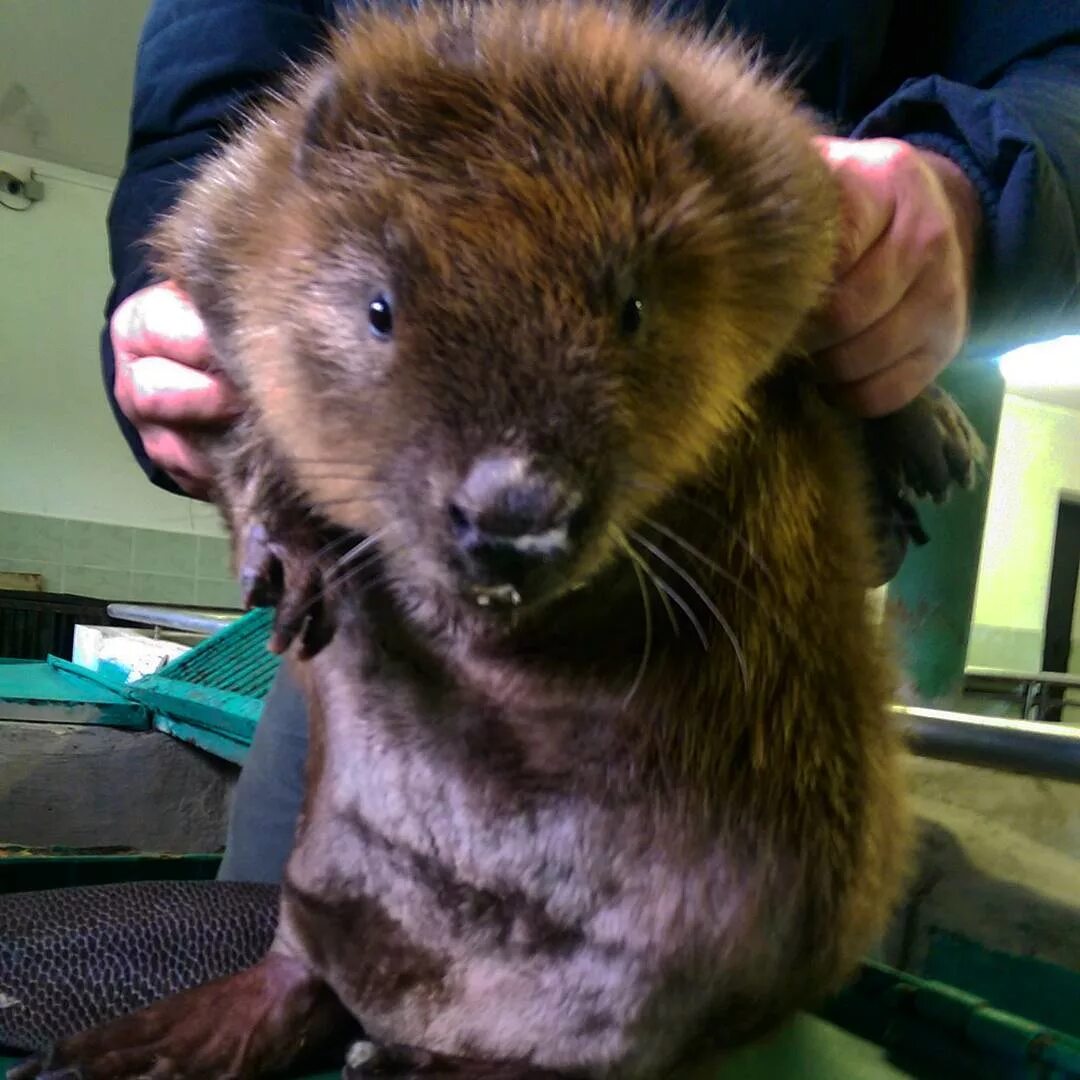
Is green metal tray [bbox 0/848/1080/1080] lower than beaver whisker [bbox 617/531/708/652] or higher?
lower

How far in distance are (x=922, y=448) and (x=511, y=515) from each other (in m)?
0.42

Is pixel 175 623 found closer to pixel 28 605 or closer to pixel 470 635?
pixel 28 605

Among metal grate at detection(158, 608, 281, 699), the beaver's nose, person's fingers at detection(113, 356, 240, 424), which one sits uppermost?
person's fingers at detection(113, 356, 240, 424)

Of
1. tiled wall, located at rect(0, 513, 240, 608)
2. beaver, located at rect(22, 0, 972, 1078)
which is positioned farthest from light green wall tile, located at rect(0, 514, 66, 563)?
beaver, located at rect(22, 0, 972, 1078)

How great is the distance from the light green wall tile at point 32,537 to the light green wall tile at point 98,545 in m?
0.04

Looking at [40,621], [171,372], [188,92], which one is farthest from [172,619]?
[171,372]

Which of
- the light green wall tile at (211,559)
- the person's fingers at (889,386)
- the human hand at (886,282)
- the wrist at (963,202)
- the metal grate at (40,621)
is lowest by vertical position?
the metal grate at (40,621)

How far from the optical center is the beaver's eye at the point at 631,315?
499 mm

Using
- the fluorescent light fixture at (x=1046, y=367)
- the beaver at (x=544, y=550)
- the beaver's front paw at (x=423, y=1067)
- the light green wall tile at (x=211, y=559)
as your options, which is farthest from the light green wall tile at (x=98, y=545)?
the beaver's front paw at (x=423, y=1067)

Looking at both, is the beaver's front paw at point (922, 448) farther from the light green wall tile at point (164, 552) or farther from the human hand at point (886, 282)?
the light green wall tile at point (164, 552)

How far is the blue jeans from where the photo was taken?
1255mm

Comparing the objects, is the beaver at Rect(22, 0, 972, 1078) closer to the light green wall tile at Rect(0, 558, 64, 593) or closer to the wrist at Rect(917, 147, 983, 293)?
the wrist at Rect(917, 147, 983, 293)

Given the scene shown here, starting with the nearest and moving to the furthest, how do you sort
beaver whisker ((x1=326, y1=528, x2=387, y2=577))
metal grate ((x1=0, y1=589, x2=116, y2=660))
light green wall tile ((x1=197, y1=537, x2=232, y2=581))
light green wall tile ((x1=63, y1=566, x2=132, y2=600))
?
beaver whisker ((x1=326, y1=528, x2=387, y2=577)) < metal grate ((x1=0, y1=589, x2=116, y2=660)) < light green wall tile ((x1=63, y1=566, x2=132, y2=600)) < light green wall tile ((x1=197, y1=537, x2=232, y2=581))

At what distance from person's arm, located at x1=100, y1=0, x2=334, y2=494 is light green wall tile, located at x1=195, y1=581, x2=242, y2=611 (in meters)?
4.14
